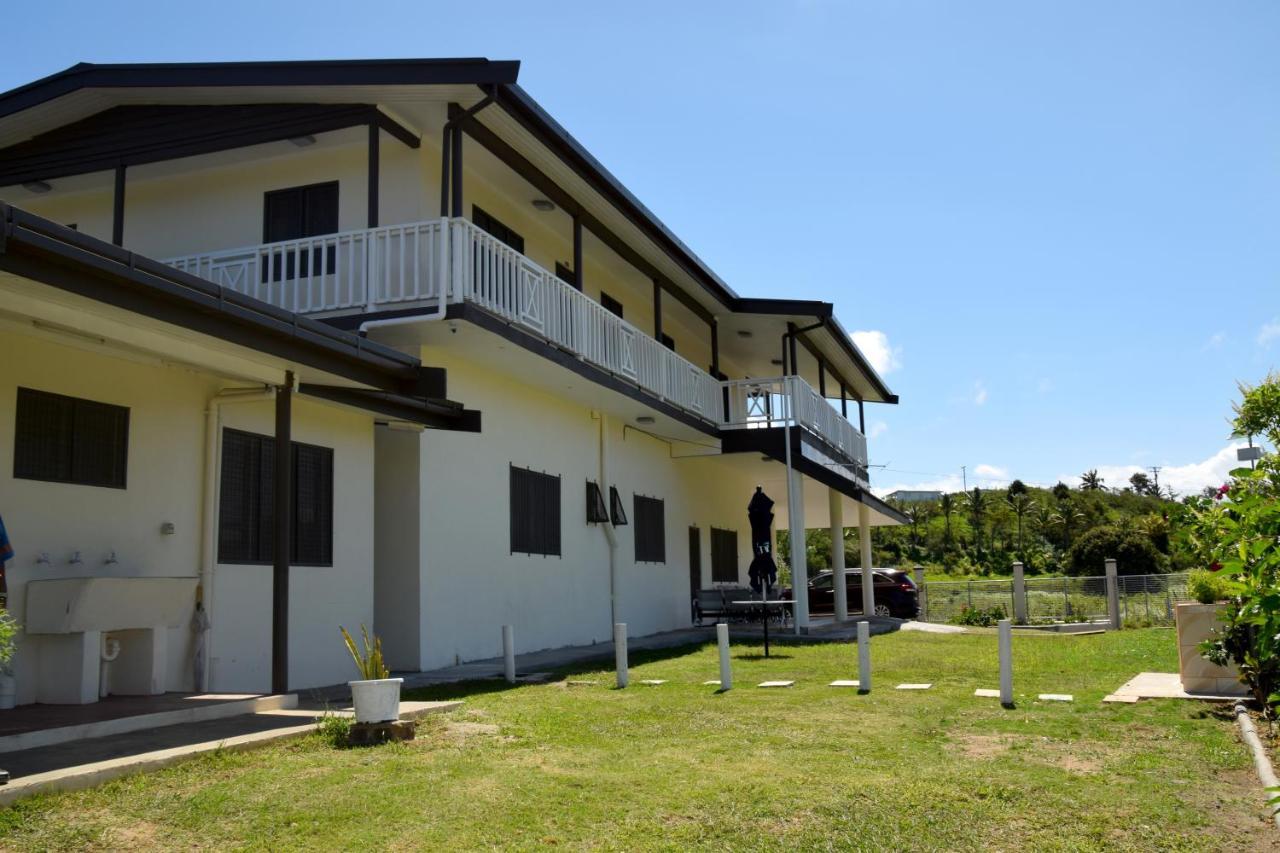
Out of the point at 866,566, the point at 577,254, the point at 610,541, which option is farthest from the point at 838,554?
the point at 577,254

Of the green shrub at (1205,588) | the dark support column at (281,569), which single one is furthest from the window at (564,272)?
the green shrub at (1205,588)

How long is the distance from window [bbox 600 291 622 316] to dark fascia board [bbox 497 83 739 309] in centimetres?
152

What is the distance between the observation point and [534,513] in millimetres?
17312

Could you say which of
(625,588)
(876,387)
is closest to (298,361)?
(625,588)

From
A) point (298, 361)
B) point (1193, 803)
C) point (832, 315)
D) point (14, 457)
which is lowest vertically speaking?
point (1193, 803)

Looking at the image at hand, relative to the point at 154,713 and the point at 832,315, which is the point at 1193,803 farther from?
the point at 832,315

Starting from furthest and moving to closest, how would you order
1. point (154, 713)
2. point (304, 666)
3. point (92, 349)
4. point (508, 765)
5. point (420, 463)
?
point (420, 463), point (304, 666), point (92, 349), point (154, 713), point (508, 765)

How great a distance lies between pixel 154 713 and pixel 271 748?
1418mm

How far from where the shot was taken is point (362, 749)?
816 centimetres

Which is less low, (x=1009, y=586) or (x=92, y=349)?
(x=92, y=349)

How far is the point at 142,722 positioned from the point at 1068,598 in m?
25.6

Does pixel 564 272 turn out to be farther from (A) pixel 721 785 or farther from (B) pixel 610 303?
(A) pixel 721 785

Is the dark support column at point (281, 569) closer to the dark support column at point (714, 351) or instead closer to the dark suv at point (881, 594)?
the dark support column at point (714, 351)

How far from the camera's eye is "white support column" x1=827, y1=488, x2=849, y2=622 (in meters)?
25.7
